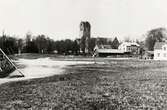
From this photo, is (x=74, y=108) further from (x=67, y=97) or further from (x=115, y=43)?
(x=115, y=43)

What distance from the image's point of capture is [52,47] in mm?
149250

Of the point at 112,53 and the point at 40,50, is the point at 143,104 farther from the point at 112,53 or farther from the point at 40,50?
the point at 40,50

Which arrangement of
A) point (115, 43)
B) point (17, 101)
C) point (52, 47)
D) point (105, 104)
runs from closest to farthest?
point (105, 104)
point (17, 101)
point (52, 47)
point (115, 43)

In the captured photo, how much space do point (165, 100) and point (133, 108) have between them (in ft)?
8.31

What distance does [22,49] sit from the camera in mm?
139250

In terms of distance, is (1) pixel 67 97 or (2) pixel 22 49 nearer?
(1) pixel 67 97

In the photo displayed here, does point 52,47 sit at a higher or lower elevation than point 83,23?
lower

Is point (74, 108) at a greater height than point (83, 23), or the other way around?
point (83, 23)

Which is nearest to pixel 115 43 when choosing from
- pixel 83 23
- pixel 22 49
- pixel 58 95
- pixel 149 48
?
pixel 83 23

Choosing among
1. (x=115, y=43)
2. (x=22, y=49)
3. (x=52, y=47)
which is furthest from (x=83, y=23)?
(x=22, y=49)

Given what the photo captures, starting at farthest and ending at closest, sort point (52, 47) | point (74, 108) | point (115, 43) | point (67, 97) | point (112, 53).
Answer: point (115, 43) < point (52, 47) < point (112, 53) < point (67, 97) < point (74, 108)

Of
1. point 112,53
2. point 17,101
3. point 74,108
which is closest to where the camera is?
point 74,108

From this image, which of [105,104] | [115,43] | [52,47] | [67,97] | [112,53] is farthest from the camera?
[115,43]

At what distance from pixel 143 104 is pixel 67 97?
3.95 m
